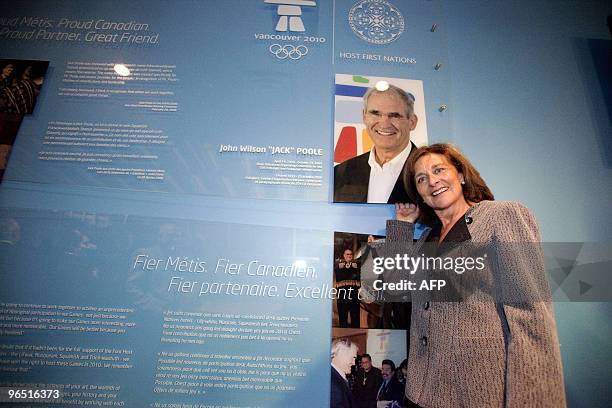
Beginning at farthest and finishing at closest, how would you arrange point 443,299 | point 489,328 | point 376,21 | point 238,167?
point 376,21 → point 238,167 → point 443,299 → point 489,328

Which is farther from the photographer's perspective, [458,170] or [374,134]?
[374,134]

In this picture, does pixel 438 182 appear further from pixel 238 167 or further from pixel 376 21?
pixel 376 21

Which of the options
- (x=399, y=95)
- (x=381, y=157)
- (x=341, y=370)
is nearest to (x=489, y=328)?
(x=341, y=370)

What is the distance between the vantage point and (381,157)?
1.87m

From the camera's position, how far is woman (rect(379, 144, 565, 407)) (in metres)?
1.20

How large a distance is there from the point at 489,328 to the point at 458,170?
2.73 ft

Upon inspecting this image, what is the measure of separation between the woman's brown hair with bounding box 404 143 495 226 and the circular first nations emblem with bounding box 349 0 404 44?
0.91 meters

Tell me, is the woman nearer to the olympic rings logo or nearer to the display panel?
the display panel

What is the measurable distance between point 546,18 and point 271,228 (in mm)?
2582

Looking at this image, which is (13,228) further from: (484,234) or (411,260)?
(484,234)

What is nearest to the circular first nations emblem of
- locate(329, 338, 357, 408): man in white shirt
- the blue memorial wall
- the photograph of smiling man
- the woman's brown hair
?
the blue memorial wall

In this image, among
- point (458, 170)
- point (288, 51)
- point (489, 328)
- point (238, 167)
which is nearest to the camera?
point (489, 328)

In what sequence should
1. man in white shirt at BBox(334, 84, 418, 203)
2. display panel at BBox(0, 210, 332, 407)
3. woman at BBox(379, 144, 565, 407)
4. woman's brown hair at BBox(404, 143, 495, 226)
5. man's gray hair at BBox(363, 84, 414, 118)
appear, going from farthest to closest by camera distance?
1. man's gray hair at BBox(363, 84, 414, 118)
2. man in white shirt at BBox(334, 84, 418, 203)
3. woman's brown hair at BBox(404, 143, 495, 226)
4. display panel at BBox(0, 210, 332, 407)
5. woman at BBox(379, 144, 565, 407)

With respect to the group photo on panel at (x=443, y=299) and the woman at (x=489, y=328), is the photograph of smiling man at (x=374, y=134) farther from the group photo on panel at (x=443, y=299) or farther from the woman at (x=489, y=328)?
the woman at (x=489, y=328)
